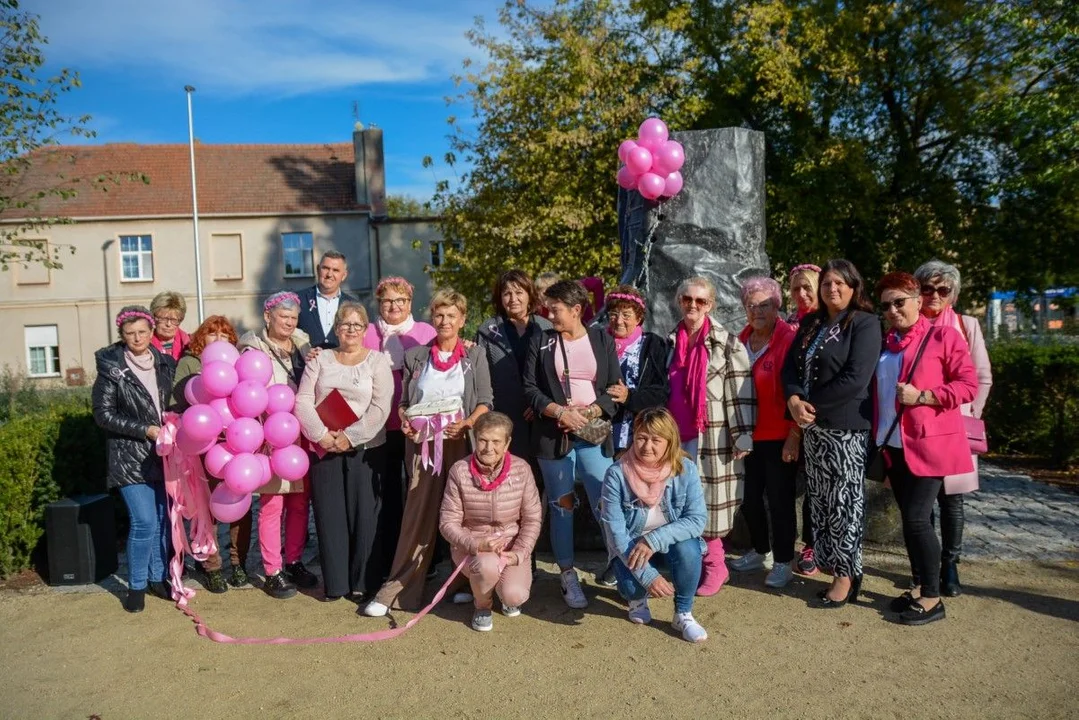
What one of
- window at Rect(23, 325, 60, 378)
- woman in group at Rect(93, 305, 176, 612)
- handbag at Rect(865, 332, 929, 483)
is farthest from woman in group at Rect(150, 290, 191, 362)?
window at Rect(23, 325, 60, 378)

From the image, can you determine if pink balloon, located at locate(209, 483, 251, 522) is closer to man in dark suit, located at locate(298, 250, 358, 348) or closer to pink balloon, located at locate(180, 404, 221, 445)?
pink balloon, located at locate(180, 404, 221, 445)

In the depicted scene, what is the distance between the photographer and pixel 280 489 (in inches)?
181

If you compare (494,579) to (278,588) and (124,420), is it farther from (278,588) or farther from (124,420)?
(124,420)

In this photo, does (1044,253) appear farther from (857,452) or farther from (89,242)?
(89,242)

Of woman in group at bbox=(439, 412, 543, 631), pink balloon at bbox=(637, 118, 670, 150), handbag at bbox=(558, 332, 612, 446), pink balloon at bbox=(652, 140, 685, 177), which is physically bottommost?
woman in group at bbox=(439, 412, 543, 631)

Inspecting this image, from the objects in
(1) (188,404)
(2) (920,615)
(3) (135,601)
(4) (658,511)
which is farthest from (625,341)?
(3) (135,601)

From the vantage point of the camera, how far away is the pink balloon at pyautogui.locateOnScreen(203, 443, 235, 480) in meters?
4.34

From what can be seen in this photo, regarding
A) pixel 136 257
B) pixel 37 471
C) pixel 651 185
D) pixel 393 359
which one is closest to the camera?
pixel 393 359

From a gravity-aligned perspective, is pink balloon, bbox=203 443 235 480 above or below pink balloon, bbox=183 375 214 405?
below

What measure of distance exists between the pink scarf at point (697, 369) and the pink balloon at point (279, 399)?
2.23m

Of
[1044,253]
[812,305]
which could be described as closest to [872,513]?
[812,305]

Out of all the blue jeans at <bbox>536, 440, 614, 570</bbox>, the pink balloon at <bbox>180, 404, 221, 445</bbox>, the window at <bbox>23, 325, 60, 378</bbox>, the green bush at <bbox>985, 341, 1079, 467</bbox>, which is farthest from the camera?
the window at <bbox>23, 325, 60, 378</bbox>

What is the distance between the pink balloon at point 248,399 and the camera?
429cm

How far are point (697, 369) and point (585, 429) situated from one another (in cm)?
75
